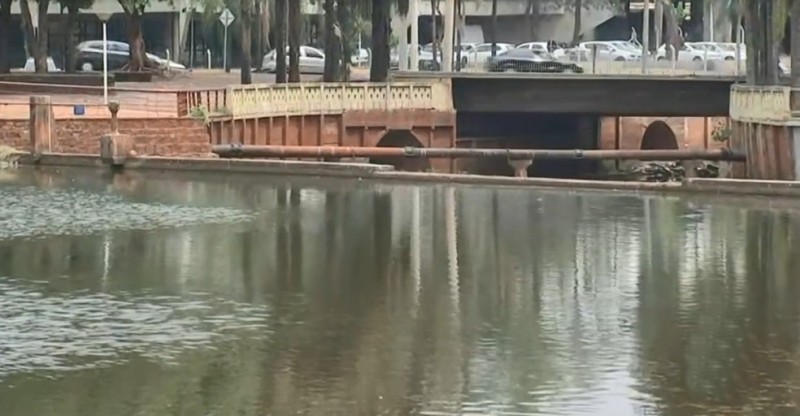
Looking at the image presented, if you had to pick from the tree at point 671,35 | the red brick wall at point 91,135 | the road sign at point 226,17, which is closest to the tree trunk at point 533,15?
the tree at point 671,35

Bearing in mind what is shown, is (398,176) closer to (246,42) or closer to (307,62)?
(246,42)

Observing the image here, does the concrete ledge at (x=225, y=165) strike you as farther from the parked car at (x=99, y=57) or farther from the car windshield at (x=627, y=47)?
the car windshield at (x=627, y=47)

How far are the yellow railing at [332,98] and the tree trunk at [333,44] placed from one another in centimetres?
343

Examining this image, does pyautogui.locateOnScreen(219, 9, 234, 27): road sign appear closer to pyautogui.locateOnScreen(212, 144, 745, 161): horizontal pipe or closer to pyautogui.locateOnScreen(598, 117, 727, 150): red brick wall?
pyautogui.locateOnScreen(598, 117, 727, 150): red brick wall

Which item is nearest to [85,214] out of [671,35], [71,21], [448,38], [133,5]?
[133,5]

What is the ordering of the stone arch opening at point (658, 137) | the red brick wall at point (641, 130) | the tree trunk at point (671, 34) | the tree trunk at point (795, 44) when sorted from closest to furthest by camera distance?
the tree trunk at point (795, 44) < the red brick wall at point (641, 130) < the stone arch opening at point (658, 137) < the tree trunk at point (671, 34)

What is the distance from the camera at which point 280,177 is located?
38.5 metres

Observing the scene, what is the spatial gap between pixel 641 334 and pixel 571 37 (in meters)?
94.6

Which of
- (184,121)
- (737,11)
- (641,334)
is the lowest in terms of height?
(641,334)

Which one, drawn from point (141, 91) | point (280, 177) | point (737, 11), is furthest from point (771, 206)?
point (737, 11)

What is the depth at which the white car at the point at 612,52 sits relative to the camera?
76375mm

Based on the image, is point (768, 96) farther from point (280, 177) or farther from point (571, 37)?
point (571, 37)

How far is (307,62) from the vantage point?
8444 centimetres

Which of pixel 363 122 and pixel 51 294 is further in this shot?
pixel 363 122
